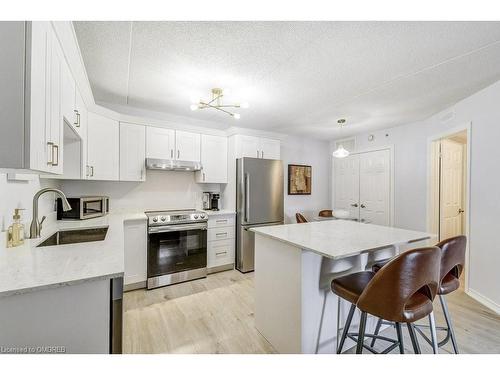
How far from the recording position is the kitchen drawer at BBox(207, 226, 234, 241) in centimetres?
340

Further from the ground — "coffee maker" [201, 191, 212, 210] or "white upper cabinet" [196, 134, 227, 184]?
"white upper cabinet" [196, 134, 227, 184]

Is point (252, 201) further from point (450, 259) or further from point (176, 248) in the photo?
point (450, 259)

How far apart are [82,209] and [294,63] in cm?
272

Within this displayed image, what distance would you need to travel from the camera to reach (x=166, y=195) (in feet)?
11.8

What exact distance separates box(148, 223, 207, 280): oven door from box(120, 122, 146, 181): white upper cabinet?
31.9 inches

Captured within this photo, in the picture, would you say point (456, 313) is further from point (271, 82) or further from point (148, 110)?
point (148, 110)

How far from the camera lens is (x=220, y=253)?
348cm

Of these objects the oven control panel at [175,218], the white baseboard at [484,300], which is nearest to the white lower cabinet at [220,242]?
the oven control panel at [175,218]

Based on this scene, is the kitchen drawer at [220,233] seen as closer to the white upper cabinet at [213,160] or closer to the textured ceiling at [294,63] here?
the white upper cabinet at [213,160]

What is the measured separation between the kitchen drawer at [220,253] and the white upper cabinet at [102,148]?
1647 mm

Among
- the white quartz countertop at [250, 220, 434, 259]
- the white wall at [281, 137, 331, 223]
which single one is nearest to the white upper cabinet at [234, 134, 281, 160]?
the white wall at [281, 137, 331, 223]

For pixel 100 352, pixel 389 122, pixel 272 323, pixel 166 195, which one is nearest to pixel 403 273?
pixel 272 323

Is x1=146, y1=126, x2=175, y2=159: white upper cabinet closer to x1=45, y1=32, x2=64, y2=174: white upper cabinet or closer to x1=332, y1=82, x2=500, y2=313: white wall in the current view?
x1=45, y1=32, x2=64, y2=174: white upper cabinet

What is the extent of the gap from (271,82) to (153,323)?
107 inches
